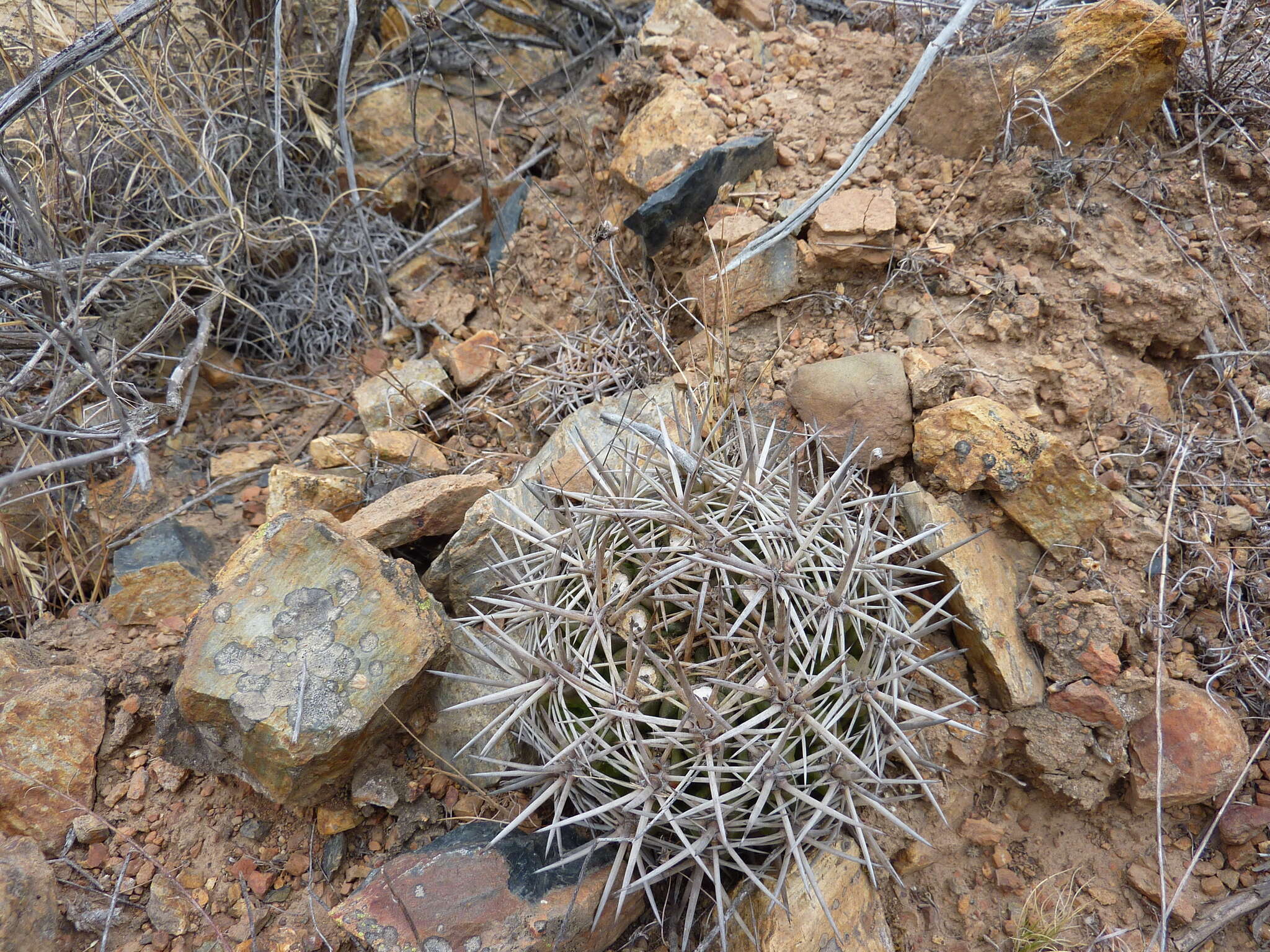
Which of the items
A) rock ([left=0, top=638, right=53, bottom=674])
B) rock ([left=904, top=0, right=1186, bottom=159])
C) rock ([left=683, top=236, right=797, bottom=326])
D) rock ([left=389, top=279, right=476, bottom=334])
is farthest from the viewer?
rock ([left=389, top=279, right=476, bottom=334])

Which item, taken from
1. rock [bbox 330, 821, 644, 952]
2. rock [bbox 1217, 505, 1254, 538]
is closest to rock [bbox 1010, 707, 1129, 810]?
rock [bbox 1217, 505, 1254, 538]

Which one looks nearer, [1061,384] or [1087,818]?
[1087,818]

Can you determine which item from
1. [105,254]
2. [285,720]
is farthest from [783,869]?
[105,254]

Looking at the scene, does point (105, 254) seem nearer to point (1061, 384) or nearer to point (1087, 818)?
point (1061, 384)

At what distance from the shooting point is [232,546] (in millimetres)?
2580

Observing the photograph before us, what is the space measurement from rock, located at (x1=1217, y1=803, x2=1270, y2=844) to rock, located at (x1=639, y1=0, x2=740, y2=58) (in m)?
3.10

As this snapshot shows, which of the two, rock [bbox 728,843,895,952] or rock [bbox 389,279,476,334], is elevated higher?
rock [bbox 389,279,476,334]

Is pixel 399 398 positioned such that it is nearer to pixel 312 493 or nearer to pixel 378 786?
pixel 312 493

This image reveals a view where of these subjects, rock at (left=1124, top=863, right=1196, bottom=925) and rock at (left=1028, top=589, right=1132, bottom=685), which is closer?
rock at (left=1124, top=863, right=1196, bottom=925)

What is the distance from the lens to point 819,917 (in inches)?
67.6

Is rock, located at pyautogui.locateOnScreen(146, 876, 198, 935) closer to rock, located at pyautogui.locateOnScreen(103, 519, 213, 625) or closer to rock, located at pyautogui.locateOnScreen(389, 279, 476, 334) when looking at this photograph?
rock, located at pyautogui.locateOnScreen(103, 519, 213, 625)

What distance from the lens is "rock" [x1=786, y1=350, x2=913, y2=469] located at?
227cm

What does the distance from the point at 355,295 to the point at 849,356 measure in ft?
6.77

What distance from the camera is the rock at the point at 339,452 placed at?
2.78m
